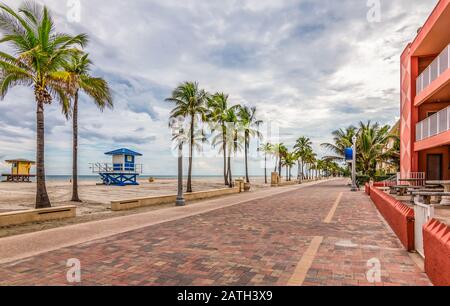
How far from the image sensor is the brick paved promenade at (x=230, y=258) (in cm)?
436

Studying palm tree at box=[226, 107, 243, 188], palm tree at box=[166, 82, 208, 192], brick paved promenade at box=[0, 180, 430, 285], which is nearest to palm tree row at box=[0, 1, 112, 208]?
brick paved promenade at box=[0, 180, 430, 285]

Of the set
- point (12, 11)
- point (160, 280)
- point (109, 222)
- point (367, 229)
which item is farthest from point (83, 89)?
point (367, 229)

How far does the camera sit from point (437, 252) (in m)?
3.89

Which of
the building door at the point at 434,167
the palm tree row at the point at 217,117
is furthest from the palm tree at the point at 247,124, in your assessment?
the building door at the point at 434,167

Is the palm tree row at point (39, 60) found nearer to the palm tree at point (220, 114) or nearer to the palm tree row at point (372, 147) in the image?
the palm tree at point (220, 114)

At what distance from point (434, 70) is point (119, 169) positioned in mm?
33057

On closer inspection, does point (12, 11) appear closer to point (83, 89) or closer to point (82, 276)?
point (83, 89)

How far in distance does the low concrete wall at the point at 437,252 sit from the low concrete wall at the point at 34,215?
428 inches

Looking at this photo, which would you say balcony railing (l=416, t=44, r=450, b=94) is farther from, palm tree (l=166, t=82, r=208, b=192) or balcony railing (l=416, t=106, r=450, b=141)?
palm tree (l=166, t=82, r=208, b=192)

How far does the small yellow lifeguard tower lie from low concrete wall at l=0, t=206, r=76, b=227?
4523 centimetres

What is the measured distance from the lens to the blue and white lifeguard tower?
115 ft

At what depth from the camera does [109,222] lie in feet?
30.7

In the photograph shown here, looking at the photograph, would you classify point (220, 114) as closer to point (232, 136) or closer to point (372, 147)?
point (232, 136)
